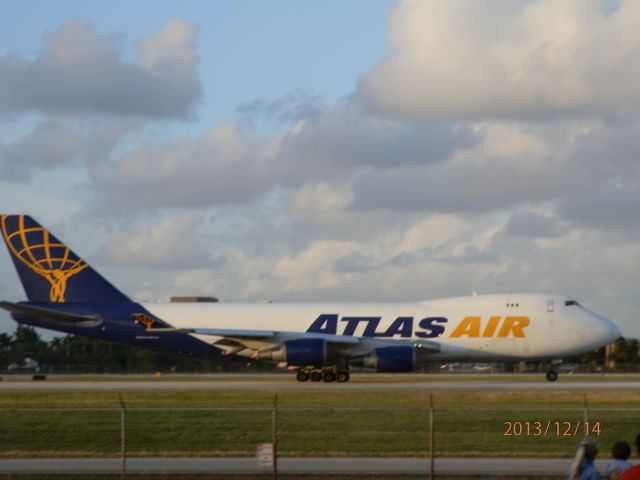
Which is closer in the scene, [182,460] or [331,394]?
[182,460]

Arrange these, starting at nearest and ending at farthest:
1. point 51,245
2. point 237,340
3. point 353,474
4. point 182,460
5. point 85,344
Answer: point 353,474 < point 182,460 < point 237,340 < point 51,245 < point 85,344

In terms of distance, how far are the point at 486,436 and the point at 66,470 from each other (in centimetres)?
990

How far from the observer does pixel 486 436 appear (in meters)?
24.6

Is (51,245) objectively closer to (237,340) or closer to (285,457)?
(237,340)

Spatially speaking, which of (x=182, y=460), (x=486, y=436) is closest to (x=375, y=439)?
(x=486, y=436)

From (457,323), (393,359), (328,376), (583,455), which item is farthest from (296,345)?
(583,455)

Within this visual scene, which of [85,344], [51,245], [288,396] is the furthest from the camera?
[85,344]

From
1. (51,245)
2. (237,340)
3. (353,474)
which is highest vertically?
(51,245)

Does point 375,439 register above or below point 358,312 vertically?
below

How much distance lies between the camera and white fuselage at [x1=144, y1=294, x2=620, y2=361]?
47719 mm

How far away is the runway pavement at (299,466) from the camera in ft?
61.2

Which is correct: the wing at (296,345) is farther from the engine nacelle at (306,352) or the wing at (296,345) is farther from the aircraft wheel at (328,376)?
the aircraft wheel at (328,376)

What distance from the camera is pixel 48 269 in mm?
50750

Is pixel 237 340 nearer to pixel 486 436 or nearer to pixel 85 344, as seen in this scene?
pixel 486 436
